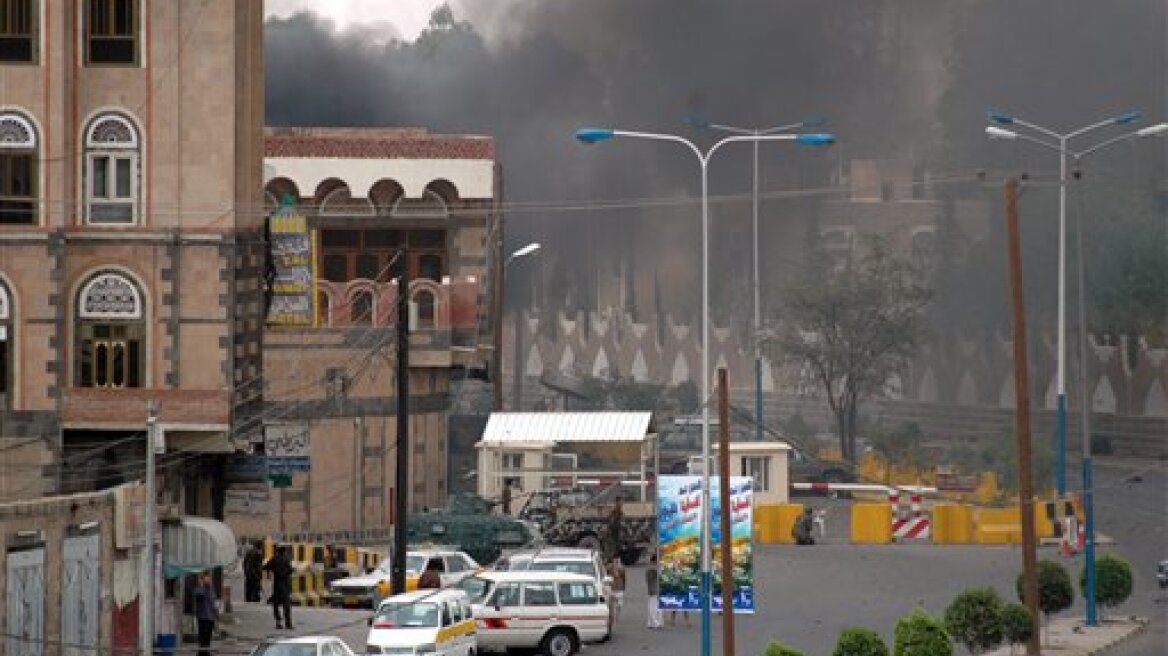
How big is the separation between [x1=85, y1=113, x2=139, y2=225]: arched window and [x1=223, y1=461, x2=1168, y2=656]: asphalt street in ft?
23.7

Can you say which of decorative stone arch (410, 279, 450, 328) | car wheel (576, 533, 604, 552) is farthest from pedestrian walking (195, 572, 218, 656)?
decorative stone arch (410, 279, 450, 328)

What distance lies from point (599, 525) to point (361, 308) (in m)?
14.5

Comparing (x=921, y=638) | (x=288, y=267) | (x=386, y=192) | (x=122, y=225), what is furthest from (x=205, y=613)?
(x=386, y=192)

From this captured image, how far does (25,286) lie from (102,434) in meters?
2.72

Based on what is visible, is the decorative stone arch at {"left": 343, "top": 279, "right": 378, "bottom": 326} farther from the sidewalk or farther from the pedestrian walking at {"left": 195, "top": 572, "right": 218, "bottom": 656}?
the pedestrian walking at {"left": 195, "top": 572, "right": 218, "bottom": 656}

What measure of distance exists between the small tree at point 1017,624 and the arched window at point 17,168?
1684 centimetres

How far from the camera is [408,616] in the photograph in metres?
51.6

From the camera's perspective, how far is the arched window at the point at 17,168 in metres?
56.6

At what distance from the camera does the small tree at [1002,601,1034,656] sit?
5569 cm

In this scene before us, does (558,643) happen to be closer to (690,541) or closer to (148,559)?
(690,541)

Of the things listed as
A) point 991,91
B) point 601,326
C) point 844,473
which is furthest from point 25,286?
point 601,326

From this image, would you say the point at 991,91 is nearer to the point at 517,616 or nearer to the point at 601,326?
the point at 601,326

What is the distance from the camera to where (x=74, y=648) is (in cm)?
4941

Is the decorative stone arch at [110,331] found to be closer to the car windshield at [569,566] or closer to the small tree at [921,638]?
the car windshield at [569,566]
